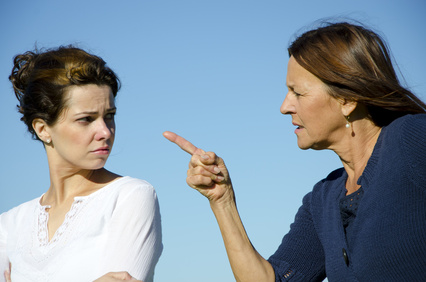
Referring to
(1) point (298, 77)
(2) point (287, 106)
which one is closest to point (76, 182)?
(2) point (287, 106)

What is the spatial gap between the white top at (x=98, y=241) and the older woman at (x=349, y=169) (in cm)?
44

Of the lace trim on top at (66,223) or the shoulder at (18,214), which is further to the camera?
the shoulder at (18,214)

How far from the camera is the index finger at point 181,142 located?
3467 mm

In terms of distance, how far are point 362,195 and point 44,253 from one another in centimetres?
222

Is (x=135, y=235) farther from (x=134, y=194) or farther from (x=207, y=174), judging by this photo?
(x=207, y=174)

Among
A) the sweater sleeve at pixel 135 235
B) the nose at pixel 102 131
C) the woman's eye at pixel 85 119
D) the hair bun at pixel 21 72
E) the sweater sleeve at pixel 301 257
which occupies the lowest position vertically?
the sweater sleeve at pixel 301 257

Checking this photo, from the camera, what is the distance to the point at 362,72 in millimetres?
3496

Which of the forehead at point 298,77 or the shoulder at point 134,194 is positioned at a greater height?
the forehead at point 298,77

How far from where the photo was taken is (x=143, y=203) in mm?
3662

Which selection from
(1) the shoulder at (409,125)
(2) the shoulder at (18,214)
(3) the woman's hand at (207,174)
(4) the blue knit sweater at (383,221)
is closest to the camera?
(4) the blue knit sweater at (383,221)

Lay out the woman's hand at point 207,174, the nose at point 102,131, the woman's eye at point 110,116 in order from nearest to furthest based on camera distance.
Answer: the woman's hand at point 207,174 → the nose at point 102,131 → the woman's eye at point 110,116

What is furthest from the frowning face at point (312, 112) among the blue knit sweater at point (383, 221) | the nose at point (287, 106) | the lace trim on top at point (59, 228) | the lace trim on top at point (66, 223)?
the lace trim on top at point (59, 228)

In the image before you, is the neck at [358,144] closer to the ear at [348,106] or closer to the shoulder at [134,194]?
the ear at [348,106]

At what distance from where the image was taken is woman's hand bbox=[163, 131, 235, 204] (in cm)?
344
